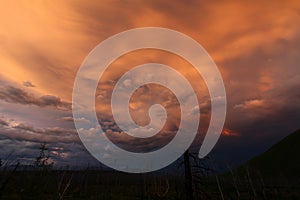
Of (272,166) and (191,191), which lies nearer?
(191,191)

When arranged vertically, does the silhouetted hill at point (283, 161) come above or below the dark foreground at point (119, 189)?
above

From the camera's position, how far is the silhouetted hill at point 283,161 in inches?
6483

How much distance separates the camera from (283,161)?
177500 millimetres

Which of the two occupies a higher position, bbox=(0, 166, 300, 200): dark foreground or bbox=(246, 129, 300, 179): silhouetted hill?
bbox=(246, 129, 300, 179): silhouetted hill

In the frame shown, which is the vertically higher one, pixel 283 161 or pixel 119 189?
pixel 283 161

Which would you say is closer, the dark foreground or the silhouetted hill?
the dark foreground

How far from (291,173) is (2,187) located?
610 ft

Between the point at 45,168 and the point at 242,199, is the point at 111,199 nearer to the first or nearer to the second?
the point at 242,199

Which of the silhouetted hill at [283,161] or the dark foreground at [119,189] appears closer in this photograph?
the dark foreground at [119,189]

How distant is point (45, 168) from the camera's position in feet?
62.7

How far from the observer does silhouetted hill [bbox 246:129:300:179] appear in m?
165

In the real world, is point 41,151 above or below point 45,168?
above

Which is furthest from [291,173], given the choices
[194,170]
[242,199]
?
[194,170]

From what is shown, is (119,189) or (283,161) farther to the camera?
(283,161)
